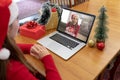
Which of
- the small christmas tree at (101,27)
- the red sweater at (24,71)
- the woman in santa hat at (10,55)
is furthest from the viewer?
the small christmas tree at (101,27)

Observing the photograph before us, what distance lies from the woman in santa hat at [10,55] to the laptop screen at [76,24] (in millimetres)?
330

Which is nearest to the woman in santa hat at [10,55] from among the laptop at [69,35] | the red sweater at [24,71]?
the red sweater at [24,71]

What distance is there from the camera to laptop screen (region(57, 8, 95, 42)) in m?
1.15

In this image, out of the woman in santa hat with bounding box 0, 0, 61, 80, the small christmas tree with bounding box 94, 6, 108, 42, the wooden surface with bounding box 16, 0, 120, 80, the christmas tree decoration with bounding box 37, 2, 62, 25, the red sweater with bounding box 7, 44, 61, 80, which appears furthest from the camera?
the christmas tree decoration with bounding box 37, 2, 62, 25

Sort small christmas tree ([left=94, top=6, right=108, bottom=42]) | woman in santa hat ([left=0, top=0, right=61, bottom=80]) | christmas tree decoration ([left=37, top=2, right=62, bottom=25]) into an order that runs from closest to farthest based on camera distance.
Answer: woman in santa hat ([left=0, top=0, right=61, bottom=80]), small christmas tree ([left=94, top=6, right=108, bottom=42]), christmas tree decoration ([left=37, top=2, right=62, bottom=25])

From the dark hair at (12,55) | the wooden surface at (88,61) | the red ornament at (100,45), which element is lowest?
the wooden surface at (88,61)

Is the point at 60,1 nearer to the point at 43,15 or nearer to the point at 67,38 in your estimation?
the point at 43,15

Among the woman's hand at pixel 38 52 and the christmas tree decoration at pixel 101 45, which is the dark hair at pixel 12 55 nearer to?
the woman's hand at pixel 38 52

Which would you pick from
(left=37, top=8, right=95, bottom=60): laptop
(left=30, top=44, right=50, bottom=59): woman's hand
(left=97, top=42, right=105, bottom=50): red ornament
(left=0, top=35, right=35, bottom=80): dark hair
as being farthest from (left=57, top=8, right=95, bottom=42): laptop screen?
(left=0, top=35, right=35, bottom=80): dark hair

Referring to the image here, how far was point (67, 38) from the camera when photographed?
48.9 inches

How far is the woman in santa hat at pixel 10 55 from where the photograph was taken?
67cm

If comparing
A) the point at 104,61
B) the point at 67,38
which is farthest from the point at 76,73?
the point at 67,38

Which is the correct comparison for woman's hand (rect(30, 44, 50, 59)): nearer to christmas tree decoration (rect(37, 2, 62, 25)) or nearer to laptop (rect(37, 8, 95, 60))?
laptop (rect(37, 8, 95, 60))

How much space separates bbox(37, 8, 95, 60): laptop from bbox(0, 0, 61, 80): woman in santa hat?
17cm
